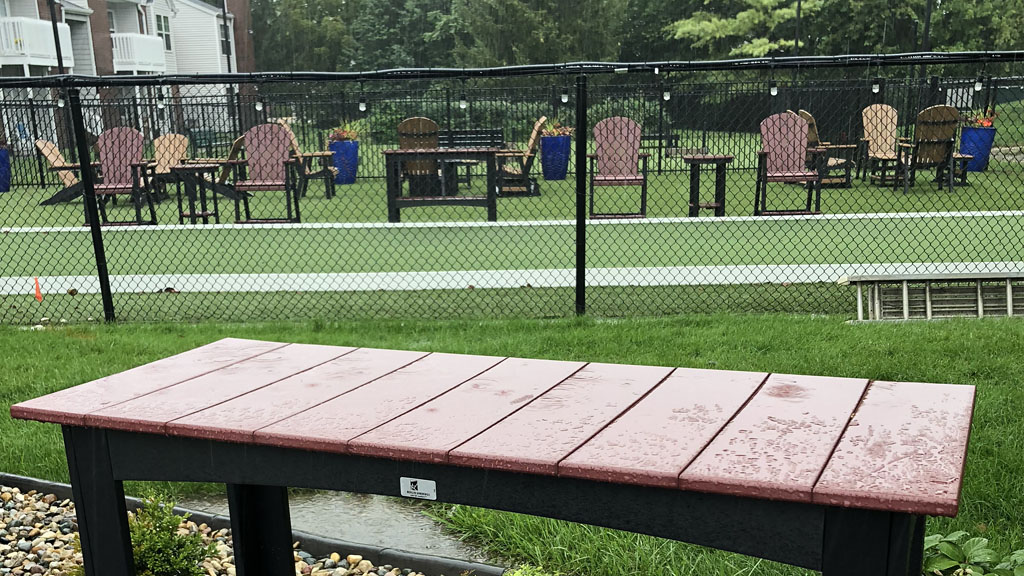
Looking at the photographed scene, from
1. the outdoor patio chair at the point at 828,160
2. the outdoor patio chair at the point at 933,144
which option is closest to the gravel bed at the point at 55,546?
the outdoor patio chair at the point at 828,160

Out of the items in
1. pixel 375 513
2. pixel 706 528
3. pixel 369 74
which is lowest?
pixel 375 513

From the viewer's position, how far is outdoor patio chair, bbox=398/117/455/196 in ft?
43.7

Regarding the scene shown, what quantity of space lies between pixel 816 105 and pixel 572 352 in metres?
17.6

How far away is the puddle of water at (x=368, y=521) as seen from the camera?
3.79m

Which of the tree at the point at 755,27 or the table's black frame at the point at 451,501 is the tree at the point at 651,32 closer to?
the tree at the point at 755,27

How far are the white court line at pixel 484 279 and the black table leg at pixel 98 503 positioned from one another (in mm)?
5317

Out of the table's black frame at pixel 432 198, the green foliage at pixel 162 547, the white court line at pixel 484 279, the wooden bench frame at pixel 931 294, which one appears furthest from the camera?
the table's black frame at pixel 432 198

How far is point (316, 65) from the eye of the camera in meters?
55.4

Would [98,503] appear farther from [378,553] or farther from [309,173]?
[309,173]

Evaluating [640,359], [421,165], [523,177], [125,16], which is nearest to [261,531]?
[640,359]

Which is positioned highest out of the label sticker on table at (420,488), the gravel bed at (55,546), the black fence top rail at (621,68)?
the black fence top rail at (621,68)

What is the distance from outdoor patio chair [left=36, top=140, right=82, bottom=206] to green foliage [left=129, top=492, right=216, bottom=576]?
40.2 feet

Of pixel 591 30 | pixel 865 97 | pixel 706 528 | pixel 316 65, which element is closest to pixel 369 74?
pixel 706 528

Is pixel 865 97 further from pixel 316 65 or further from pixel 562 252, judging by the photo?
pixel 316 65
